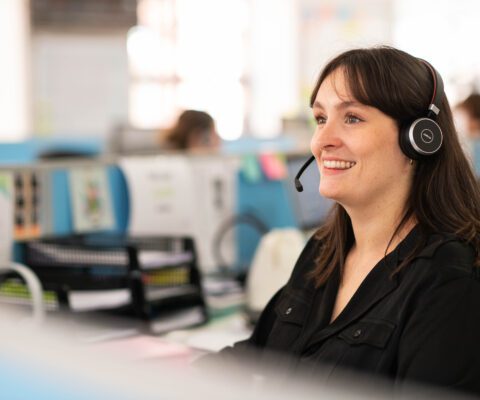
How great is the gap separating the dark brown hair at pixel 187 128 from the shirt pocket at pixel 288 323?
2.76 metres

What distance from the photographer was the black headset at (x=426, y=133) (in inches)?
41.8

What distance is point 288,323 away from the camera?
46.8 inches

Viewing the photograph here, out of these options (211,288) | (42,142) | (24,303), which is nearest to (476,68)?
(42,142)

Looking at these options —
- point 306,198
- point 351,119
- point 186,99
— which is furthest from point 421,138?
point 186,99

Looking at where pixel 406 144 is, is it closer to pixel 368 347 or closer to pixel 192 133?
pixel 368 347

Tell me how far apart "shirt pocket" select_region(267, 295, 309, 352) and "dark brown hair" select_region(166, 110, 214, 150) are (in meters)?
2.76

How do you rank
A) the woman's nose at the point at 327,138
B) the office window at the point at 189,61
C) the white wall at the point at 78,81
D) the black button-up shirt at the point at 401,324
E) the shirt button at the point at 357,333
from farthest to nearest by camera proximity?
the office window at the point at 189,61 → the white wall at the point at 78,81 → the woman's nose at the point at 327,138 → the shirt button at the point at 357,333 → the black button-up shirt at the point at 401,324

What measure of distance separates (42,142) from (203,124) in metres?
1.50

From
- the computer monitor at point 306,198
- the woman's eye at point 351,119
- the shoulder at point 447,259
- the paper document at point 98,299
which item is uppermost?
the woman's eye at point 351,119

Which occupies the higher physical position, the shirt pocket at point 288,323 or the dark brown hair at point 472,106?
the dark brown hair at point 472,106

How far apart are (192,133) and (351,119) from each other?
285 cm

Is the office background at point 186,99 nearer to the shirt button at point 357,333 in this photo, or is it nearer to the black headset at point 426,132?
the black headset at point 426,132

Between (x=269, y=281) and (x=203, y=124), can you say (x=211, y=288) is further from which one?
(x=203, y=124)

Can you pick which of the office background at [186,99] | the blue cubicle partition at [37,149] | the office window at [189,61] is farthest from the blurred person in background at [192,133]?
the office window at [189,61]
